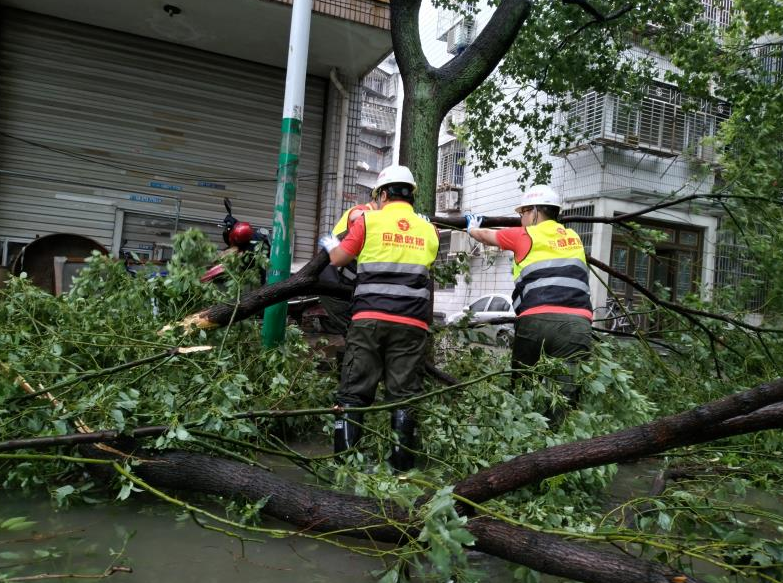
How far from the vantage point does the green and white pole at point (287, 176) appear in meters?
4.73

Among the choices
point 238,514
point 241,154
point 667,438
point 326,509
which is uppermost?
point 241,154

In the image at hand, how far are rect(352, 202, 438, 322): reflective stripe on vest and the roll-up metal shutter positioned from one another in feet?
21.9

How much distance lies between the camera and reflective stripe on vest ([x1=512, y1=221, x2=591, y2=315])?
4.25m

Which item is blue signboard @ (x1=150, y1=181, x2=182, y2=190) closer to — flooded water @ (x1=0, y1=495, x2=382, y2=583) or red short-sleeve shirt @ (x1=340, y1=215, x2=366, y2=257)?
red short-sleeve shirt @ (x1=340, y1=215, x2=366, y2=257)

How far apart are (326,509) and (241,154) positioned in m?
8.58

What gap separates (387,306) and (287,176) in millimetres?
1626

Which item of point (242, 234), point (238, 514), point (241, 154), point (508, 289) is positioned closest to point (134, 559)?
point (238, 514)

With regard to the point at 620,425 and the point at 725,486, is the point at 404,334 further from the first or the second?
the point at 725,486

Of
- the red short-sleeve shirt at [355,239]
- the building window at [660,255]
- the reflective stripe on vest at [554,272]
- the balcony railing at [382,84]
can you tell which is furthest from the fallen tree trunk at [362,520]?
the balcony railing at [382,84]

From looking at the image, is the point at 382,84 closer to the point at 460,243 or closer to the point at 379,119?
the point at 379,119

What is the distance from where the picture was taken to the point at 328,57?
9.94 m

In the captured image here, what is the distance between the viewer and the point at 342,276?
4.74 metres

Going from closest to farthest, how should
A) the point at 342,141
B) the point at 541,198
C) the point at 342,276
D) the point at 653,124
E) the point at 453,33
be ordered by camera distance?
the point at 541,198, the point at 342,276, the point at 342,141, the point at 653,124, the point at 453,33

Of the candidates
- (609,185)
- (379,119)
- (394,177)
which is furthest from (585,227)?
(379,119)
